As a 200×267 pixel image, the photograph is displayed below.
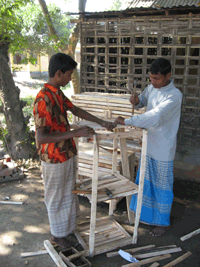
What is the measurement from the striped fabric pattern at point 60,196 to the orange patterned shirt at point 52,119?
92 millimetres

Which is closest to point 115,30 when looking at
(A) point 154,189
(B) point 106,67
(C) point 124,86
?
(B) point 106,67

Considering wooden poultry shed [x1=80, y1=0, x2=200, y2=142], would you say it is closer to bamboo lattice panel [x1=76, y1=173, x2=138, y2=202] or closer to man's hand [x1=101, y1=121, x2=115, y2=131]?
man's hand [x1=101, y1=121, x2=115, y2=131]

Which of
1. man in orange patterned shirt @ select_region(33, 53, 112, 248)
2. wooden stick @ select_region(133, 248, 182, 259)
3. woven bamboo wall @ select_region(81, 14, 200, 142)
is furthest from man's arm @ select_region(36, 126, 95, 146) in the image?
woven bamboo wall @ select_region(81, 14, 200, 142)

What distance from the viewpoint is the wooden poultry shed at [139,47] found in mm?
4301

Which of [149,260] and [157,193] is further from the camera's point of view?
[157,193]

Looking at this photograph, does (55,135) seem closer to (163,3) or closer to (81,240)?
(81,240)

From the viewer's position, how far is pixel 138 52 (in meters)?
4.87

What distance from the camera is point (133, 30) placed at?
4680 mm

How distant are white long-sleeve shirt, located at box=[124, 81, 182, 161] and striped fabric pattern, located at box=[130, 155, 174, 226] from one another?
0.40 ft

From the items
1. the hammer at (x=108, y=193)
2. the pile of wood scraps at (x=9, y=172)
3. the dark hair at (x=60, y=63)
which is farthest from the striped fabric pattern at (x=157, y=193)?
the pile of wood scraps at (x=9, y=172)

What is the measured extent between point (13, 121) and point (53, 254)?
3.00 metres

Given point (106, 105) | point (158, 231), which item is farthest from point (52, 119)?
point (158, 231)

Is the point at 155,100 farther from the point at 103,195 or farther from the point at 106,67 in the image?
the point at 106,67

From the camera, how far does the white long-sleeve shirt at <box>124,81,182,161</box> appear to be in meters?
2.45
